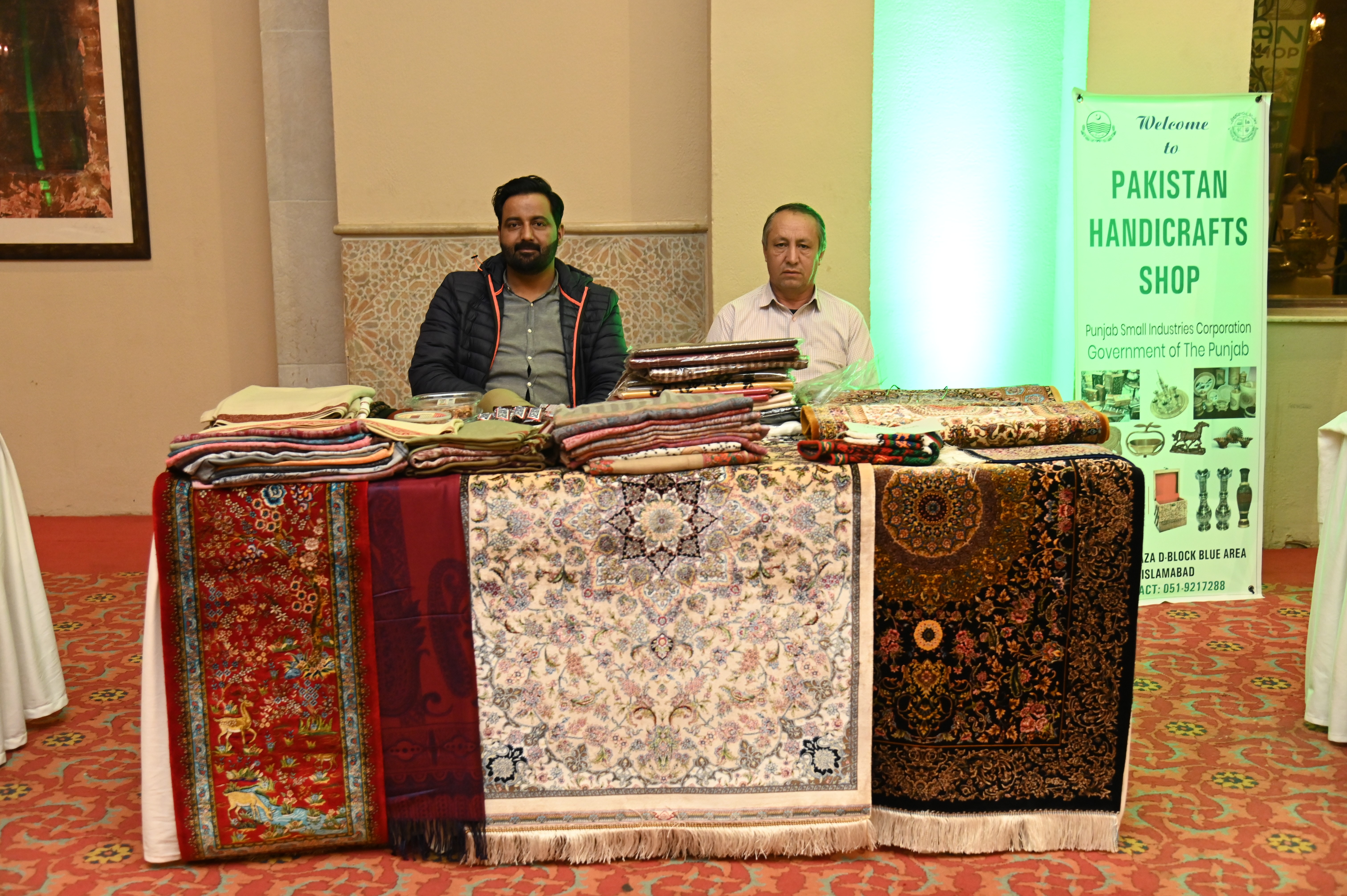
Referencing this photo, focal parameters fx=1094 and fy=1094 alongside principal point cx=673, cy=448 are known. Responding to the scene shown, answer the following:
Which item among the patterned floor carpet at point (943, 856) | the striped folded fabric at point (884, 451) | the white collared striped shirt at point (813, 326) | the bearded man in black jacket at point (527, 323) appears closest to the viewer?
the patterned floor carpet at point (943, 856)

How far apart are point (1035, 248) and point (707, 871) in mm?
3622

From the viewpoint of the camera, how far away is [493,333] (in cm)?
384

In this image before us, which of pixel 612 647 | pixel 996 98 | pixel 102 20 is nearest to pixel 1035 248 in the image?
pixel 996 98

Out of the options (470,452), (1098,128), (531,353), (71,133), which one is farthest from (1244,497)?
(71,133)

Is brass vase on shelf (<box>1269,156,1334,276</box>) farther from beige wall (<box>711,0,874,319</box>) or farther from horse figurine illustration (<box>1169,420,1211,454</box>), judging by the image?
beige wall (<box>711,0,874,319</box>)

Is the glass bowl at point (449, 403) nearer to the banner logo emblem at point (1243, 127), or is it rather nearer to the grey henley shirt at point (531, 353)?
the grey henley shirt at point (531, 353)

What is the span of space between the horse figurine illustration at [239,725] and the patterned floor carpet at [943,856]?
0.29m

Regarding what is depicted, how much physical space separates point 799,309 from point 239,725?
101 inches

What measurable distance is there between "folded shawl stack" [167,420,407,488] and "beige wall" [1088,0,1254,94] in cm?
383

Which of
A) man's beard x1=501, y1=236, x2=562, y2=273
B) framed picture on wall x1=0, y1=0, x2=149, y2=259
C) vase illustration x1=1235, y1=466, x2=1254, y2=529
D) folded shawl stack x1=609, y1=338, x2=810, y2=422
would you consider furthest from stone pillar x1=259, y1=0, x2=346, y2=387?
vase illustration x1=1235, y1=466, x2=1254, y2=529

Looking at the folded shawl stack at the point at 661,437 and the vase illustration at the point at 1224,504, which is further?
the vase illustration at the point at 1224,504

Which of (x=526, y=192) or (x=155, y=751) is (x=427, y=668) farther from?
(x=526, y=192)

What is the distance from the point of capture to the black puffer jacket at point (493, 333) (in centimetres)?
382

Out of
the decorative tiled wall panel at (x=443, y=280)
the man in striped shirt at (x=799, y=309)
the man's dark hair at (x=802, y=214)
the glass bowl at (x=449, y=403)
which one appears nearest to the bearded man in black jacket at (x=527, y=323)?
the man's dark hair at (x=802, y=214)
